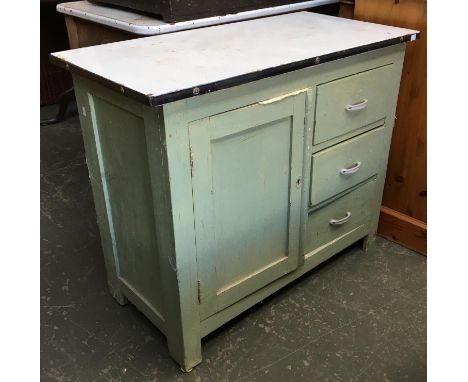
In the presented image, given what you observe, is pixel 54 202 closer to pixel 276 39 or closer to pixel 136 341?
pixel 136 341

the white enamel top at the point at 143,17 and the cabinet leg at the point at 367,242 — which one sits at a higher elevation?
the white enamel top at the point at 143,17

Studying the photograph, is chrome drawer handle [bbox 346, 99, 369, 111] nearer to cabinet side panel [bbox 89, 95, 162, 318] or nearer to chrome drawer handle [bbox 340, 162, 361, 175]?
chrome drawer handle [bbox 340, 162, 361, 175]

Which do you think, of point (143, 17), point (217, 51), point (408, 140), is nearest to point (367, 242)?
point (408, 140)

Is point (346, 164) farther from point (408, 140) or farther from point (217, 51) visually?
point (217, 51)

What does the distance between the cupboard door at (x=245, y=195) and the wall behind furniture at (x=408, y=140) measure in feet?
1.87

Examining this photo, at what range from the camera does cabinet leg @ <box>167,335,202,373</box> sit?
4.43 feet

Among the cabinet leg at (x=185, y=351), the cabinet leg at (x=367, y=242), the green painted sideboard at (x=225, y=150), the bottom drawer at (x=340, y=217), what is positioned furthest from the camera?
the cabinet leg at (x=367, y=242)

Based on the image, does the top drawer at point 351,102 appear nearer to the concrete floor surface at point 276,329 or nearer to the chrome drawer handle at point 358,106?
the chrome drawer handle at point 358,106

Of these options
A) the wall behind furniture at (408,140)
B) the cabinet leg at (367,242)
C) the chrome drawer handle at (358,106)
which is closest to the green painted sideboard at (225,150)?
the chrome drawer handle at (358,106)

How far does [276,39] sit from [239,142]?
1.23 feet

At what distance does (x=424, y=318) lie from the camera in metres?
1.58

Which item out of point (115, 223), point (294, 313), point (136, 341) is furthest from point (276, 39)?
point (136, 341)

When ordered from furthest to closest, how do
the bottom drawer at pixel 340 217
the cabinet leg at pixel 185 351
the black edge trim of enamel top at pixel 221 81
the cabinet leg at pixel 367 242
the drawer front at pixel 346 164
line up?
the cabinet leg at pixel 367 242, the bottom drawer at pixel 340 217, the drawer front at pixel 346 164, the cabinet leg at pixel 185 351, the black edge trim of enamel top at pixel 221 81

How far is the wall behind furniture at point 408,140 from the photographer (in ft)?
5.33
